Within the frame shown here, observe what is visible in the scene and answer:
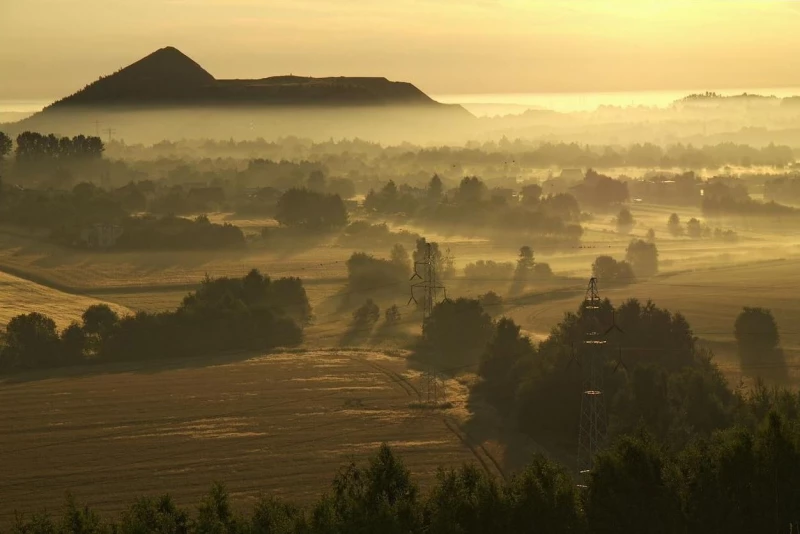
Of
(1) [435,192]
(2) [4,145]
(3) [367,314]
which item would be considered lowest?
(3) [367,314]

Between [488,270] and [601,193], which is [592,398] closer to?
[488,270]

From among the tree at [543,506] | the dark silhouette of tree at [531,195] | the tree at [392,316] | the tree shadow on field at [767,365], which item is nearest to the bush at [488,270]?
the tree at [392,316]

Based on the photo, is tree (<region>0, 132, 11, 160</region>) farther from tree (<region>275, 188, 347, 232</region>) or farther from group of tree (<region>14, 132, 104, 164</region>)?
tree (<region>275, 188, 347, 232</region>)

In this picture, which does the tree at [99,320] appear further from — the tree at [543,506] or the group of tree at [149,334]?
the tree at [543,506]

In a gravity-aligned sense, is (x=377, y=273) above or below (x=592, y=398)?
above

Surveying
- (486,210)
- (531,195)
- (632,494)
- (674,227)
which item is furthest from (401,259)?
(531,195)

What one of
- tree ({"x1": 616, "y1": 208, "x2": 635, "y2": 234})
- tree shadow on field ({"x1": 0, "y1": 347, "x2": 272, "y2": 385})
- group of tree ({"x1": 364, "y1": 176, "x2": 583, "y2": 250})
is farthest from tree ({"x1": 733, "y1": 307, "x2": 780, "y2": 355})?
tree ({"x1": 616, "y1": 208, "x2": 635, "y2": 234})

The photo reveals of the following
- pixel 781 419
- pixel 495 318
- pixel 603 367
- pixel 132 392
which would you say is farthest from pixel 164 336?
pixel 781 419
